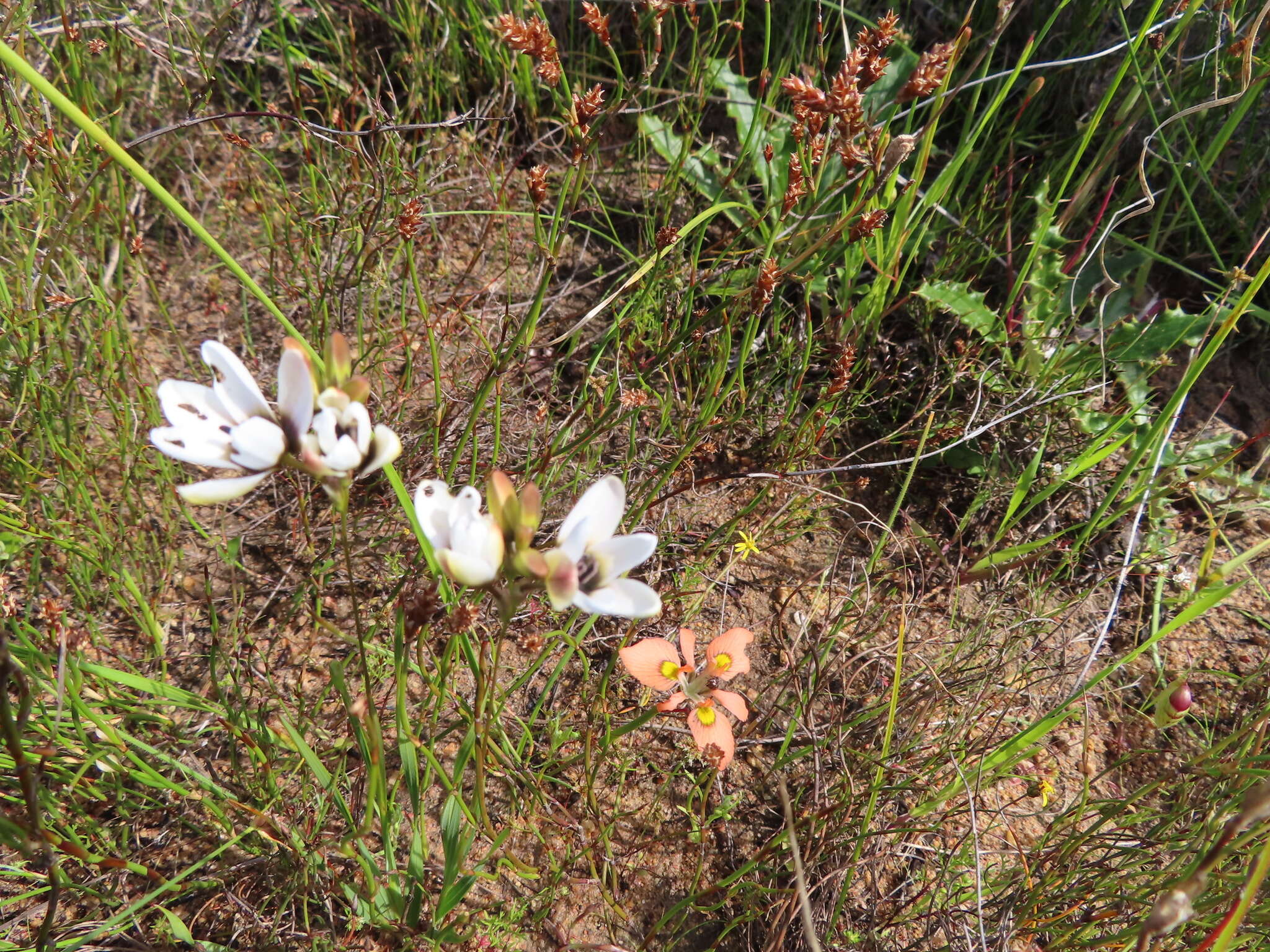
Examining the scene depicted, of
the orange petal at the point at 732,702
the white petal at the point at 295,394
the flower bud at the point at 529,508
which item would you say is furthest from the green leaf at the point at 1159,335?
the white petal at the point at 295,394

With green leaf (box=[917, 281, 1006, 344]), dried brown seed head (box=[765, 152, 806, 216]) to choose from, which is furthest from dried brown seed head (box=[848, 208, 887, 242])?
green leaf (box=[917, 281, 1006, 344])

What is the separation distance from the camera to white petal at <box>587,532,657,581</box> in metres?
1.14

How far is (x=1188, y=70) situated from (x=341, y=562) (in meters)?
2.93

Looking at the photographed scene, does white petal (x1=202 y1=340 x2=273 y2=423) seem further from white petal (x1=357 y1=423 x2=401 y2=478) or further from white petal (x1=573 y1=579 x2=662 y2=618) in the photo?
white petal (x1=573 y1=579 x2=662 y2=618)

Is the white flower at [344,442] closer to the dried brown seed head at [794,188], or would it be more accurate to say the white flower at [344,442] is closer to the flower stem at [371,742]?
the flower stem at [371,742]

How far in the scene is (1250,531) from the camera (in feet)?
8.01

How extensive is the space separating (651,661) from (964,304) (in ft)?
4.69

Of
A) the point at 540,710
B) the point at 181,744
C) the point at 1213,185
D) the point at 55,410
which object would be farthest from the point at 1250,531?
the point at 55,410

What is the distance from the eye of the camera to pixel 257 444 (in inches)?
43.5

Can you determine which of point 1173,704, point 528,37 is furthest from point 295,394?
point 1173,704

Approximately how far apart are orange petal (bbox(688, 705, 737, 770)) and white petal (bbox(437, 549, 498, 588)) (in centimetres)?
79

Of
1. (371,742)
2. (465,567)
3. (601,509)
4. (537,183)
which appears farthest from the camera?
(537,183)

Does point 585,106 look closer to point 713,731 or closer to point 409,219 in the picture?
point 409,219

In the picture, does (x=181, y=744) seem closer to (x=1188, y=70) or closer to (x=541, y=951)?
(x=541, y=951)
